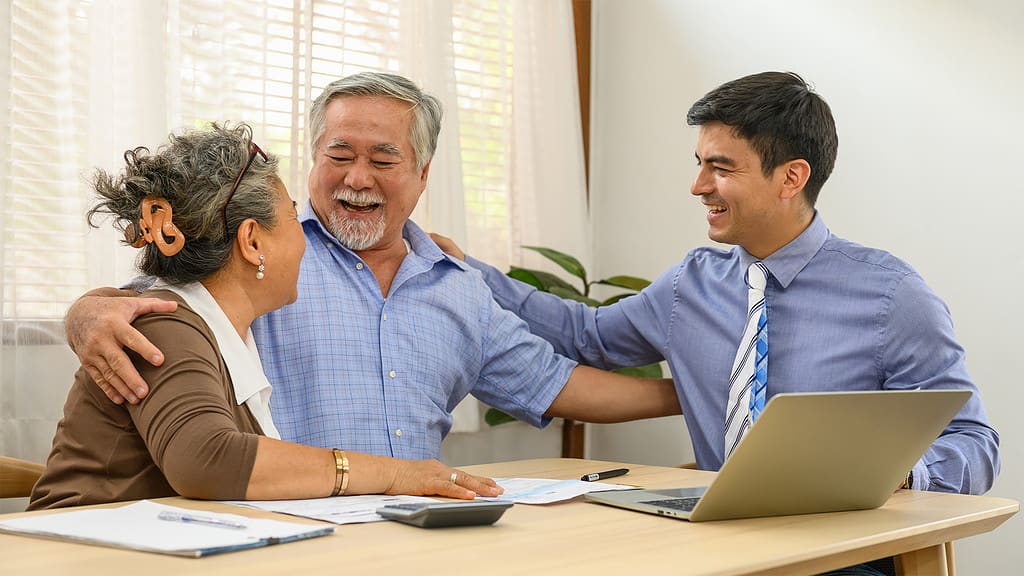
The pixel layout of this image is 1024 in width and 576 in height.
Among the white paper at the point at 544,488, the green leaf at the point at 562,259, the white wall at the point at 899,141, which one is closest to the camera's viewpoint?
the white paper at the point at 544,488

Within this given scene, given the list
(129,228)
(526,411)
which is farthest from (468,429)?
(129,228)

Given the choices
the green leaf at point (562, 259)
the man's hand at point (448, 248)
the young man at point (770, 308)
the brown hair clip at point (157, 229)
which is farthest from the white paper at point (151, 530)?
the green leaf at point (562, 259)

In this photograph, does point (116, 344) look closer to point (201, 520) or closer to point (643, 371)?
point (201, 520)

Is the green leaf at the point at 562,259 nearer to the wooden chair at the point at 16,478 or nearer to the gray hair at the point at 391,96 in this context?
the gray hair at the point at 391,96

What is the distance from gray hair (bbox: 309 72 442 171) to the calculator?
1147 millimetres

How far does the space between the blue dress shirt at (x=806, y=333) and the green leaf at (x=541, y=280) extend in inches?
29.3

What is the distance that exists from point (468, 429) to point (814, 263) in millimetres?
1363

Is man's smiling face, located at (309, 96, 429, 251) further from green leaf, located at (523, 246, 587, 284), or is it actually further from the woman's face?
green leaf, located at (523, 246, 587, 284)

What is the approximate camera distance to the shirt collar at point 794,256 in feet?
6.64

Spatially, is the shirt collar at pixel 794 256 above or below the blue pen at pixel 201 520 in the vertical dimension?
above

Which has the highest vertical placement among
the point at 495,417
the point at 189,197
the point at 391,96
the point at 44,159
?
the point at 391,96

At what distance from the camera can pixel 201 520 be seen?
3.51 ft

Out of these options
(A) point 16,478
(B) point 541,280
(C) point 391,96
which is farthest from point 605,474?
(B) point 541,280

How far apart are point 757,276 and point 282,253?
0.97 m
